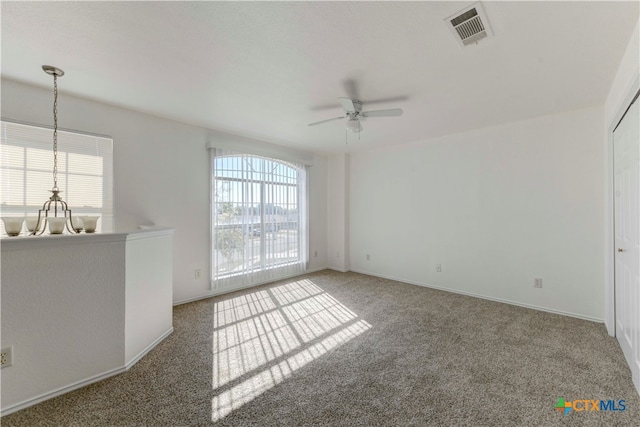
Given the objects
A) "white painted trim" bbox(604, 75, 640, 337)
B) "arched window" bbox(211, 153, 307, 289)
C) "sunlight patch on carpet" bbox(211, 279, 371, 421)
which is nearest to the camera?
"sunlight patch on carpet" bbox(211, 279, 371, 421)

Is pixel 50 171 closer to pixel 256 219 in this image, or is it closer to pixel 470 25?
pixel 256 219

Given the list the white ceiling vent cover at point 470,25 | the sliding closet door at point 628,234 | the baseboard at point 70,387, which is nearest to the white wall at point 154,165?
the baseboard at point 70,387

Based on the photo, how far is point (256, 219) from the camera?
4.45m

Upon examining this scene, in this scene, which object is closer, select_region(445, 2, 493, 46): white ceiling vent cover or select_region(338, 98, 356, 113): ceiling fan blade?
select_region(445, 2, 493, 46): white ceiling vent cover

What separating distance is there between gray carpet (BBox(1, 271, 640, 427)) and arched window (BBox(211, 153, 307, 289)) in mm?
998

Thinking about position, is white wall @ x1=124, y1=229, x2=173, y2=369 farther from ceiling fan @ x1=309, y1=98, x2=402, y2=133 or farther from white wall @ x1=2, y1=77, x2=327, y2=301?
ceiling fan @ x1=309, y1=98, x2=402, y2=133

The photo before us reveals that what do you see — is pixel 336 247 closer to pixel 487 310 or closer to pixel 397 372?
pixel 487 310

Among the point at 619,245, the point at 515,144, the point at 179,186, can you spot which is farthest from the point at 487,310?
the point at 179,186

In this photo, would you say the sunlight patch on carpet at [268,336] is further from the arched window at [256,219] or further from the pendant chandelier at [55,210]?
the pendant chandelier at [55,210]

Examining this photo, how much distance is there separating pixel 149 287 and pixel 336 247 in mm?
3741

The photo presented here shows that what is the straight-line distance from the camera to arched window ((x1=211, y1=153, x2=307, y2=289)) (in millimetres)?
4047

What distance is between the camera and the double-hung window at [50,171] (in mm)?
2504

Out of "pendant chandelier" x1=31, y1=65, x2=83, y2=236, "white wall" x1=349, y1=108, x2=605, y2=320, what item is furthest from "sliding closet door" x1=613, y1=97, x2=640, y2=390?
"pendant chandelier" x1=31, y1=65, x2=83, y2=236

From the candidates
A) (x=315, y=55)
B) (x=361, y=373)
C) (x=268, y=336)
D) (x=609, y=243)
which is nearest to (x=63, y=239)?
(x=268, y=336)
